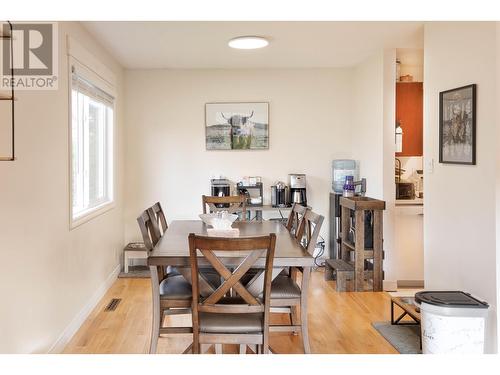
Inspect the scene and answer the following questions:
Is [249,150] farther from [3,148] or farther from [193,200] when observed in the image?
[3,148]

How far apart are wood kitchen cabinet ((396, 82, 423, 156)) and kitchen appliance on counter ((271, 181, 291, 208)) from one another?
1.36m

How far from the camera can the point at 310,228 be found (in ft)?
10.2

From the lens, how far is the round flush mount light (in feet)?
12.7

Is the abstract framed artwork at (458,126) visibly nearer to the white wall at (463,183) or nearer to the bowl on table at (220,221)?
the white wall at (463,183)

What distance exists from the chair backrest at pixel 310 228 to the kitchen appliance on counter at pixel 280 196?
6.51 feet

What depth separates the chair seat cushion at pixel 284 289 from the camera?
2688mm

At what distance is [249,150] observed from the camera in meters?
5.39

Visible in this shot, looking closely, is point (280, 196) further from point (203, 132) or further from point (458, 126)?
point (458, 126)

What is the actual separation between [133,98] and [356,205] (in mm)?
2929

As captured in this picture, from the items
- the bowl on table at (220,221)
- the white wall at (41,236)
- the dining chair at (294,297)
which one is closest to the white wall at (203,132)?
the white wall at (41,236)

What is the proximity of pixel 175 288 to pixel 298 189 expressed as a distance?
9.19ft

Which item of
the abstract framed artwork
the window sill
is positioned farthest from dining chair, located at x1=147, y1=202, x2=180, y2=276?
the abstract framed artwork

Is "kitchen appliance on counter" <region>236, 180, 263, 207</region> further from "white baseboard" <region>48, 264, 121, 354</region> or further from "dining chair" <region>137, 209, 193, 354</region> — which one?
"dining chair" <region>137, 209, 193, 354</region>
